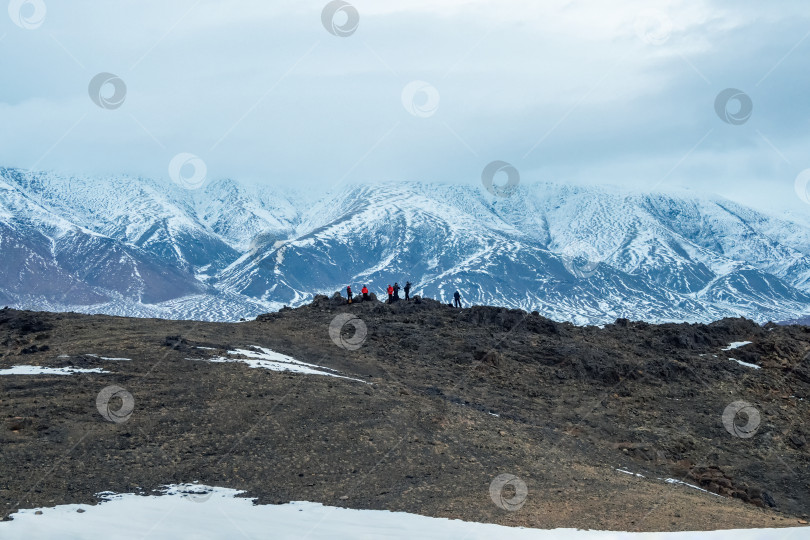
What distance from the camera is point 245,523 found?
19516 mm

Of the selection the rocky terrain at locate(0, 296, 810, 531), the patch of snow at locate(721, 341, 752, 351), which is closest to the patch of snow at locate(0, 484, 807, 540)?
the rocky terrain at locate(0, 296, 810, 531)

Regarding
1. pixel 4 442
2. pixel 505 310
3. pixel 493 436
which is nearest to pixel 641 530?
pixel 493 436

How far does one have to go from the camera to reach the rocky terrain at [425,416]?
21.9 metres

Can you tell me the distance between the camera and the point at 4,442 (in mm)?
21922

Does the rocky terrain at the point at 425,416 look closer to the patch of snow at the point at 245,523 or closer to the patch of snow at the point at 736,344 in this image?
→ the patch of snow at the point at 736,344

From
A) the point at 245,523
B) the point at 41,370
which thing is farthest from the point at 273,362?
the point at 245,523

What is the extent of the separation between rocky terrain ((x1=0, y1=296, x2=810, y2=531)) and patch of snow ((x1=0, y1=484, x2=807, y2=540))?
0.55 m

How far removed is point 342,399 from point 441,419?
3.24m

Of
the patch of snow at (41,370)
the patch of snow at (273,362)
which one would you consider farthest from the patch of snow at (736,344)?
the patch of snow at (41,370)

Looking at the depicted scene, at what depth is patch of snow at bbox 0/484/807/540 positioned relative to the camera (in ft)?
60.8

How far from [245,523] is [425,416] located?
9405 millimetres

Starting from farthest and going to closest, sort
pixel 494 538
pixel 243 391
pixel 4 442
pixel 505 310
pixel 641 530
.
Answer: pixel 505 310, pixel 243 391, pixel 4 442, pixel 641 530, pixel 494 538

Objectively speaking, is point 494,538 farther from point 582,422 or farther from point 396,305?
point 396,305

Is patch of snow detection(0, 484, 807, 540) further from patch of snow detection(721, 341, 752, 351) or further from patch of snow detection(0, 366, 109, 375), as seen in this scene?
patch of snow detection(721, 341, 752, 351)
